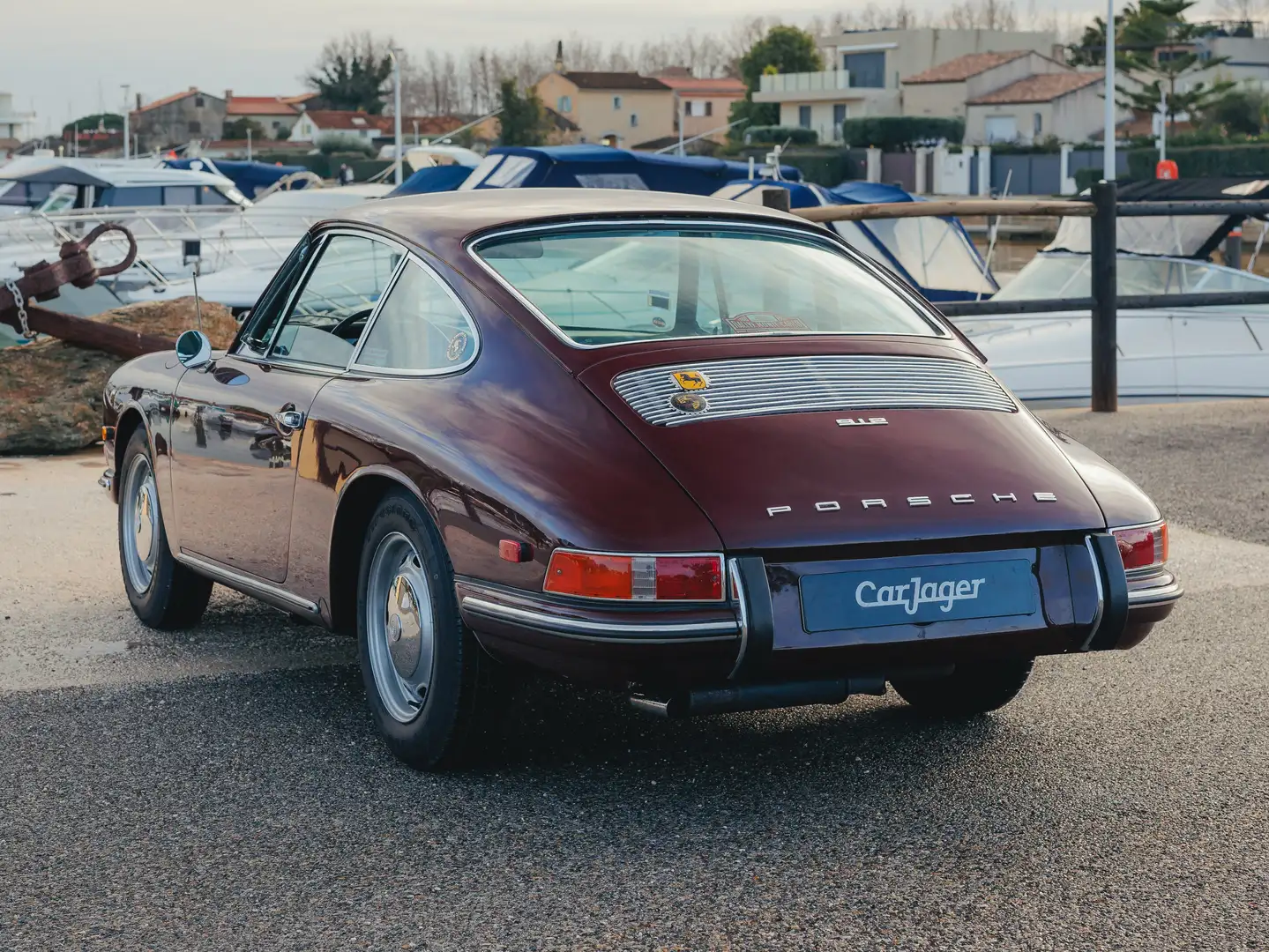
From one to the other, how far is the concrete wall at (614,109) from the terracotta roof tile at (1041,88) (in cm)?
3680

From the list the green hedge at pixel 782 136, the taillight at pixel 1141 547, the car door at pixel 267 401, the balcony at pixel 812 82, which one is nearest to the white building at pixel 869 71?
the balcony at pixel 812 82

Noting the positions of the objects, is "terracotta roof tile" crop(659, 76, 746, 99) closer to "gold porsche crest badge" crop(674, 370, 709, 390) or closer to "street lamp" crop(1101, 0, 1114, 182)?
"street lamp" crop(1101, 0, 1114, 182)

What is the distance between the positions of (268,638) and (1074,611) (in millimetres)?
2938

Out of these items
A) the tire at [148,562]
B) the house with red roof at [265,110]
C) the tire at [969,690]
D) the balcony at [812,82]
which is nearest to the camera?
the tire at [969,690]

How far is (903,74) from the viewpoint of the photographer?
112 meters

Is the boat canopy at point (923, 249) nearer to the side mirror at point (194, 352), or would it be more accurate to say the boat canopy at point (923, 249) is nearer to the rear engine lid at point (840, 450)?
the side mirror at point (194, 352)

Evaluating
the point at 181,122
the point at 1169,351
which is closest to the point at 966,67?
the point at 181,122

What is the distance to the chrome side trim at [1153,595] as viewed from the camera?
3965 millimetres

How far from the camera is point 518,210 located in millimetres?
4742

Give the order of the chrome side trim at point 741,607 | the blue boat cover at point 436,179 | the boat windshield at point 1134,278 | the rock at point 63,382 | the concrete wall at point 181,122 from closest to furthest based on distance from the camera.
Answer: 1. the chrome side trim at point 741,607
2. the rock at point 63,382
3. the boat windshield at point 1134,278
4. the blue boat cover at point 436,179
5. the concrete wall at point 181,122

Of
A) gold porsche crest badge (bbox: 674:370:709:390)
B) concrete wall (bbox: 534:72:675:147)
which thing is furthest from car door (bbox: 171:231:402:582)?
concrete wall (bbox: 534:72:675:147)

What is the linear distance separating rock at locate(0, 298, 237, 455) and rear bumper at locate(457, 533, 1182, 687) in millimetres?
7273

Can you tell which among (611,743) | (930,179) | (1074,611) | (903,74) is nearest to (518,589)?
(611,743)

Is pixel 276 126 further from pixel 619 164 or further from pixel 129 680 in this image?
pixel 129 680
